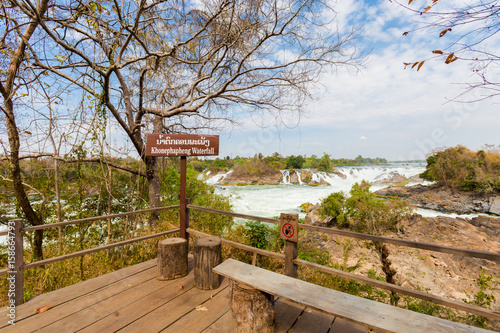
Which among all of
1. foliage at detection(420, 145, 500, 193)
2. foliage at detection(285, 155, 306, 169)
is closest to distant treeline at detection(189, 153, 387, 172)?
foliage at detection(285, 155, 306, 169)

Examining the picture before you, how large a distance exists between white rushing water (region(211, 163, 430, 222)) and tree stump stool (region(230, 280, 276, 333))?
771 centimetres

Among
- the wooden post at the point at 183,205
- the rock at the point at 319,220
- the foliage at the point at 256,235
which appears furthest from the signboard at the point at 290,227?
the rock at the point at 319,220

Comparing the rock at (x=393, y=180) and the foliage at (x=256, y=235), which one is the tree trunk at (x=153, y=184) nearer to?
the foliage at (x=256, y=235)

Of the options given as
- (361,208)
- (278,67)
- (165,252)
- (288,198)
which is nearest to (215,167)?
(288,198)

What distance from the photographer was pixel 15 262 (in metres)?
2.33

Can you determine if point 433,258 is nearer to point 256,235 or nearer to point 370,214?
point 370,214

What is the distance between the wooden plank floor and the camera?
6.65ft

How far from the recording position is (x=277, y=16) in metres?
4.50

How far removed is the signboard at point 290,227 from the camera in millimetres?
2521

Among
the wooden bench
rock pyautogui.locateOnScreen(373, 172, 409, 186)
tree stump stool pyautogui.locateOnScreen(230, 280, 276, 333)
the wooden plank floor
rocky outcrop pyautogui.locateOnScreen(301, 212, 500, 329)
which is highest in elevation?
the wooden bench

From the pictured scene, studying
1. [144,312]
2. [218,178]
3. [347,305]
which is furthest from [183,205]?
[218,178]

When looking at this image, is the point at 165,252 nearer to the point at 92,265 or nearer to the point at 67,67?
the point at 92,265

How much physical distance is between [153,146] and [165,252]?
152 cm

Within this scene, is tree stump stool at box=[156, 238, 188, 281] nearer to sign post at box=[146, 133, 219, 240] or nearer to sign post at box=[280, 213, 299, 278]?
sign post at box=[146, 133, 219, 240]
